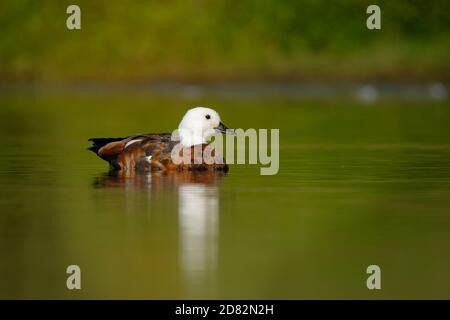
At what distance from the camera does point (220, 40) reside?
4409cm

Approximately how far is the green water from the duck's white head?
442 millimetres

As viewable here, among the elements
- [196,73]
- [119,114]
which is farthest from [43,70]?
[119,114]

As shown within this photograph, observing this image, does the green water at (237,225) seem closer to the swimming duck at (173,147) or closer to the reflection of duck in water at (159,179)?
the reflection of duck in water at (159,179)

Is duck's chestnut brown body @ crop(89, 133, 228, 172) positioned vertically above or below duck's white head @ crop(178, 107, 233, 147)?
below

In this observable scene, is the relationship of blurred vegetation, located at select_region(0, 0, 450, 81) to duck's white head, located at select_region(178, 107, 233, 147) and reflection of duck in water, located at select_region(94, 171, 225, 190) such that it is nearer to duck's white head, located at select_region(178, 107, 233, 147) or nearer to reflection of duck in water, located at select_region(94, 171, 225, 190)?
duck's white head, located at select_region(178, 107, 233, 147)

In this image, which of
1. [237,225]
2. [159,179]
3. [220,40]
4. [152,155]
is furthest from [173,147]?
[220,40]

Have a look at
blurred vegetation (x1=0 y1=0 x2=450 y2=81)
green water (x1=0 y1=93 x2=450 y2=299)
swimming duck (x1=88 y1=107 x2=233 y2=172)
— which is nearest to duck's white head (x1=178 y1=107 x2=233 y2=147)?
swimming duck (x1=88 y1=107 x2=233 y2=172)

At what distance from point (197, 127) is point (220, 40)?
30.1m

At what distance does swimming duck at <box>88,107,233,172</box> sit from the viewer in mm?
14133

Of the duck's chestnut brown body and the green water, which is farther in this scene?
the duck's chestnut brown body

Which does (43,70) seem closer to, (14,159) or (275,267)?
(14,159)

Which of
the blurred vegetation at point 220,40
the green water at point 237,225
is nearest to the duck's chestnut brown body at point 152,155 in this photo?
the green water at point 237,225

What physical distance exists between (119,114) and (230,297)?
18.6m

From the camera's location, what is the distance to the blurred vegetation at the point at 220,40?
138 ft
